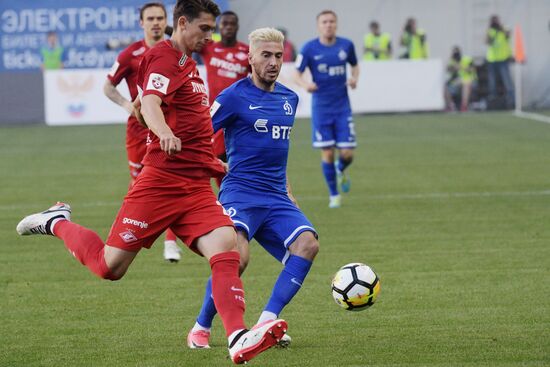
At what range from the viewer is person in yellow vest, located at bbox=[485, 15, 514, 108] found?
32500 millimetres

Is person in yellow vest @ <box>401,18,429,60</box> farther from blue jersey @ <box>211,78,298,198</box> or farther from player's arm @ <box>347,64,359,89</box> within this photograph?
blue jersey @ <box>211,78,298,198</box>

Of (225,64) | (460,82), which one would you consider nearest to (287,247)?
(225,64)

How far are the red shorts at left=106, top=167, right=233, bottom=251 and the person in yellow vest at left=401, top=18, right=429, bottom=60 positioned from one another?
89.7 feet

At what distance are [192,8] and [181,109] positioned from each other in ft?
1.83

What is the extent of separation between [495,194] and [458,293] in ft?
20.7

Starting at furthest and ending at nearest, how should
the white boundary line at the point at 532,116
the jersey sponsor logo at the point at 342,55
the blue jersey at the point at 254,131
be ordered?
1. the white boundary line at the point at 532,116
2. the jersey sponsor logo at the point at 342,55
3. the blue jersey at the point at 254,131

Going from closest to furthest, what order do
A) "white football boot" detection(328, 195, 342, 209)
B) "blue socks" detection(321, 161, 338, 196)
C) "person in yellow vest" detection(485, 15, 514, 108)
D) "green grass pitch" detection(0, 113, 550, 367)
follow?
"green grass pitch" detection(0, 113, 550, 367), "white football boot" detection(328, 195, 342, 209), "blue socks" detection(321, 161, 338, 196), "person in yellow vest" detection(485, 15, 514, 108)

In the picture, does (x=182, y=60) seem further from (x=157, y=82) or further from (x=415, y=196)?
(x=415, y=196)

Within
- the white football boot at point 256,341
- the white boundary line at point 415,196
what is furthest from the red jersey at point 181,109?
the white boundary line at point 415,196

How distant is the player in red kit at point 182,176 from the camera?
20.4 ft

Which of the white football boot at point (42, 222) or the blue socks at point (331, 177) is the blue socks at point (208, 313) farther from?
the blue socks at point (331, 177)

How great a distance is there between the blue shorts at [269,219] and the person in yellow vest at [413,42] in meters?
26.5

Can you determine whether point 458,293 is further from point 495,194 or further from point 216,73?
point 495,194

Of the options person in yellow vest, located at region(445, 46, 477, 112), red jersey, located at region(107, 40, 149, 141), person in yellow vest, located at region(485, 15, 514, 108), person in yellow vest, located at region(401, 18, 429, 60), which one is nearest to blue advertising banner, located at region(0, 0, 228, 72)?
person in yellow vest, located at region(401, 18, 429, 60)
